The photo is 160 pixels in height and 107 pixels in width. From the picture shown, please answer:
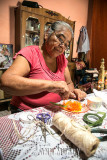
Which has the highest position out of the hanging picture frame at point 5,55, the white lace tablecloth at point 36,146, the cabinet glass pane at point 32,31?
the cabinet glass pane at point 32,31

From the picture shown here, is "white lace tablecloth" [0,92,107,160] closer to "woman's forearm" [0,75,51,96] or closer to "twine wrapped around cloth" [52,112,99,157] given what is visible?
"twine wrapped around cloth" [52,112,99,157]

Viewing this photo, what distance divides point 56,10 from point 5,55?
82.6 inches

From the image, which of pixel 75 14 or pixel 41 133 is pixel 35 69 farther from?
pixel 75 14

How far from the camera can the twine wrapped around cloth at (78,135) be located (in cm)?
55

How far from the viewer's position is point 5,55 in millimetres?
2914

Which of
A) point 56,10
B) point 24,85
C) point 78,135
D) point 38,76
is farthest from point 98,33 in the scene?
point 78,135

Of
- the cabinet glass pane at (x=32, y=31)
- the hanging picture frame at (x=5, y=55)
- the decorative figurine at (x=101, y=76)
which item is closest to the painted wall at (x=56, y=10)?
the hanging picture frame at (x=5, y=55)

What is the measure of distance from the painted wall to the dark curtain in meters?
0.43

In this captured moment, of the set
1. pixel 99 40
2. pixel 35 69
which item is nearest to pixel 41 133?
pixel 35 69

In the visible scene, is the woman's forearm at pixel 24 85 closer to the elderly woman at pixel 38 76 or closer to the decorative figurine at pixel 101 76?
the elderly woman at pixel 38 76

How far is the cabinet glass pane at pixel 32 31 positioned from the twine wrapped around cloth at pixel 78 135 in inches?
104

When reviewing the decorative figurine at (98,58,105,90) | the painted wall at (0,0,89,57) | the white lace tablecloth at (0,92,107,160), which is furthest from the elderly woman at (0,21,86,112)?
the painted wall at (0,0,89,57)

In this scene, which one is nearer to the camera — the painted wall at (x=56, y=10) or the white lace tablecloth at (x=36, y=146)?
the white lace tablecloth at (x=36, y=146)

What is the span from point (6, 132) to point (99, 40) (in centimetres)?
437
